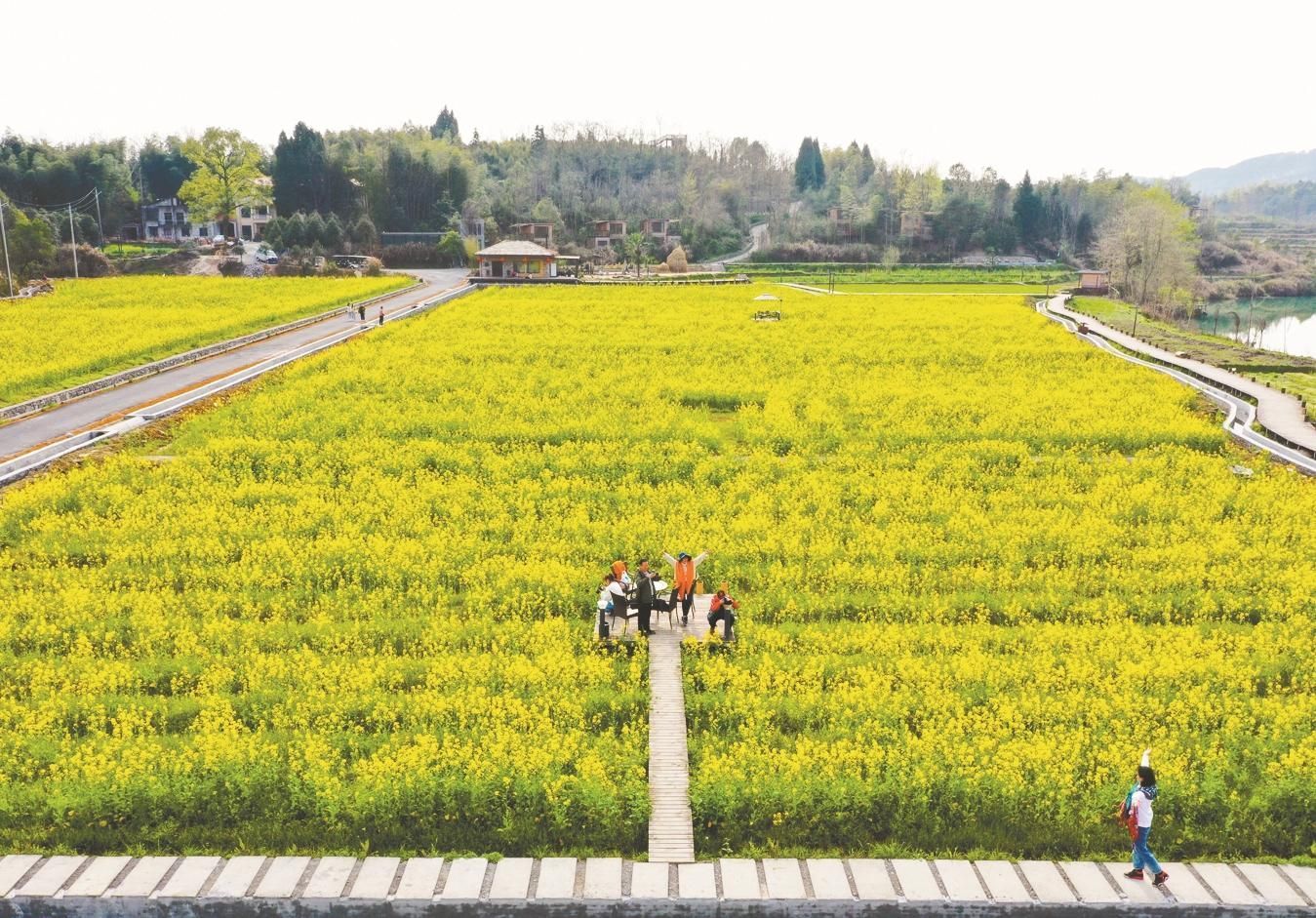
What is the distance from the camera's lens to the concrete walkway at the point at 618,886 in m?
9.44

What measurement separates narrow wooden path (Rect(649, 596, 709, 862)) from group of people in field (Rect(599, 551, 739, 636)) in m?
0.31

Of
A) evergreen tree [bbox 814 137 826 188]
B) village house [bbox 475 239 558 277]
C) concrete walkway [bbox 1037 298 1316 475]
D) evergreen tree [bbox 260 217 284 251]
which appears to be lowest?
concrete walkway [bbox 1037 298 1316 475]

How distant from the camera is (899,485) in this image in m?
23.3

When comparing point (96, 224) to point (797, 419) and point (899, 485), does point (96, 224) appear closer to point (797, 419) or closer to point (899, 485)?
point (797, 419)

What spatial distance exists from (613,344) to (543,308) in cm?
1792

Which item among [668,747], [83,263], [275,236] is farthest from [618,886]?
[275,236]

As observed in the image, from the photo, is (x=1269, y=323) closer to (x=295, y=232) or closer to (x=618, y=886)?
(x=295, y=232)

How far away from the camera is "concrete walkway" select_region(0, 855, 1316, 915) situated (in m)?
9.44

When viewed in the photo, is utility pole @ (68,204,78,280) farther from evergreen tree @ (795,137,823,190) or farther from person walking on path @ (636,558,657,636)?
evergreen tree @ (795,137,823,190)

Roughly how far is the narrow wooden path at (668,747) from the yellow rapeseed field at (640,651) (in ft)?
0.90

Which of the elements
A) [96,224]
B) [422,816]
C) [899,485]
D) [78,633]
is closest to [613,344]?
[899,485]

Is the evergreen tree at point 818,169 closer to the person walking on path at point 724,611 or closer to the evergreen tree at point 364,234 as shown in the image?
the evergreen tree at point 364,234

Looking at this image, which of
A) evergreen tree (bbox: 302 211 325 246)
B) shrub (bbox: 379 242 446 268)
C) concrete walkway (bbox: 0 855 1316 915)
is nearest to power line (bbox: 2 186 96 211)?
evergreen tree (bbox: 302 211 325 246)

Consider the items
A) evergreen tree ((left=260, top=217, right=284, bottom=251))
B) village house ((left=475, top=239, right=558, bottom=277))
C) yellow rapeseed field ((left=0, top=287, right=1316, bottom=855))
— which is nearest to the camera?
yellow rapeseed field ((left=0, top=287, right=1316, bottom=855))
